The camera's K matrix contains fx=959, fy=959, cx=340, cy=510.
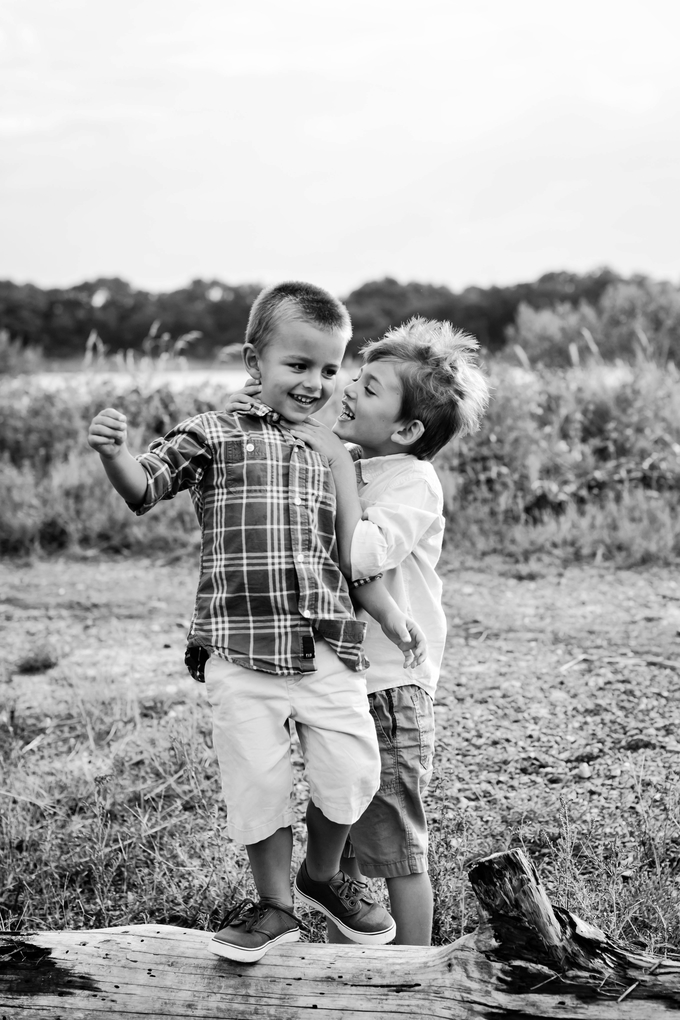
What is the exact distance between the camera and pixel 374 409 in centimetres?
218

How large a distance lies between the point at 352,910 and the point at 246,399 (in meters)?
1.20

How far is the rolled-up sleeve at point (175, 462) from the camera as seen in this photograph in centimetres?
204

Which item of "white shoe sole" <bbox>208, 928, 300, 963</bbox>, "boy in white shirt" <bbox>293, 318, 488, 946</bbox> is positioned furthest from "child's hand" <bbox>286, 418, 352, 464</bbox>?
"white shoe sole" <bbox>208, 928, 300, 963</bbox>

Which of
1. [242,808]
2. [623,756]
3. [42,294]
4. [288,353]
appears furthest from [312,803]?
[42,294]

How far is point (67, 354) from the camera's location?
19.4 m

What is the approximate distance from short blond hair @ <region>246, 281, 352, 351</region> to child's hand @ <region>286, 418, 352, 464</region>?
0.66 ft

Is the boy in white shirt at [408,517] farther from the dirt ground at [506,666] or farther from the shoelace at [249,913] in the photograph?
the dirt ground at [506,666]

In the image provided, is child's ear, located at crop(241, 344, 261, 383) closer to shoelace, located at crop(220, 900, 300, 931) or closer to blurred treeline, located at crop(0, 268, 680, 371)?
shoelace, located at crop(220, 900, 300, 931)

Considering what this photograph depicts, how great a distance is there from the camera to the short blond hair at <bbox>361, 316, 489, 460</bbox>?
85.1 inches

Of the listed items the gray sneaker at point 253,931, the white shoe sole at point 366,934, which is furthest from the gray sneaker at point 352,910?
the gray sneaker at point 253,931

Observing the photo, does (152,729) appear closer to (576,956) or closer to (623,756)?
(623,756)

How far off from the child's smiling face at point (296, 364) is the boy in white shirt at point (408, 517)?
72 millimetres

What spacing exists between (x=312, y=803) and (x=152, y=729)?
1.72m

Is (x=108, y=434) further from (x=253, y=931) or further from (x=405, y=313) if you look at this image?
(x=405, y=313)
